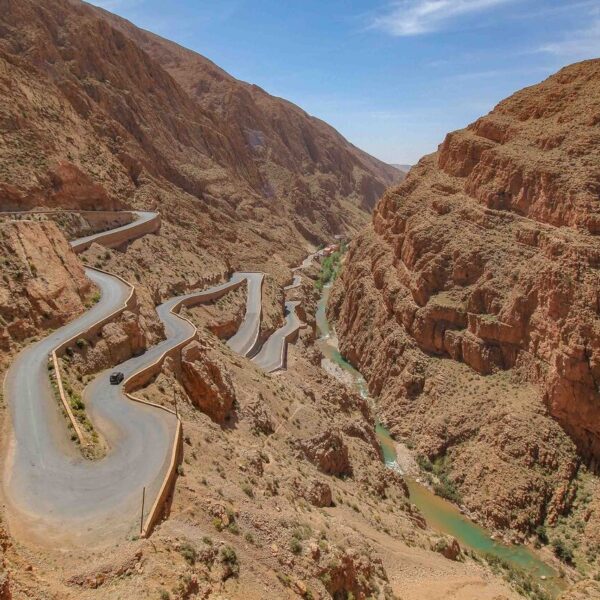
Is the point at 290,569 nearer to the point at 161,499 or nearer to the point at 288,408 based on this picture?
the point at 161,499

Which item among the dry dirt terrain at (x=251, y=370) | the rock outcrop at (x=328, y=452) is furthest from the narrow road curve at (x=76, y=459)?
the rock outcrop at (x=328, y=452)

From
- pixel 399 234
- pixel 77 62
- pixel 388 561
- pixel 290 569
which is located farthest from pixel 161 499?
pixel 77 62

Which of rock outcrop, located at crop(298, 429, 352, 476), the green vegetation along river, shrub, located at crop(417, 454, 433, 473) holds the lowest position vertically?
the green vegetation along river

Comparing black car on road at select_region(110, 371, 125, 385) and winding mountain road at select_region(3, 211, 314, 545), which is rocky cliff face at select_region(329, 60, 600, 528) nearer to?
winding mountain road at select_region(3, 211, 314, 545)

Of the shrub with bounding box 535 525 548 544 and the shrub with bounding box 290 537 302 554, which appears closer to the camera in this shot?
the shrub with bounding box 290 537 302 554

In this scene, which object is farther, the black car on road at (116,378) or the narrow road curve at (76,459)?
the black car on road at (116,378)

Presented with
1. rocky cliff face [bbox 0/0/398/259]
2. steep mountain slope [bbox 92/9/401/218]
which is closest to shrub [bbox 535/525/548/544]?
rocky cliff face [bbox 0/0/398/259]

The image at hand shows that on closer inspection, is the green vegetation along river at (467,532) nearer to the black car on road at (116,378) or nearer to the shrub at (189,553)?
the black car on road at (116,378)
